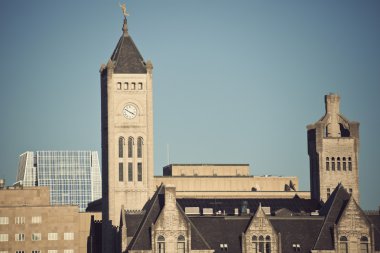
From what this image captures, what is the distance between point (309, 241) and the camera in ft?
603

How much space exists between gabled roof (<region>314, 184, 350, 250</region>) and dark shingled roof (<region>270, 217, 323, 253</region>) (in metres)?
0.85

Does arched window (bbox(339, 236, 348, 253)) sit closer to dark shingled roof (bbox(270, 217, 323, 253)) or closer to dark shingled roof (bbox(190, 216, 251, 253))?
dark shingled roof (bbox(270, 217, 323, 253))

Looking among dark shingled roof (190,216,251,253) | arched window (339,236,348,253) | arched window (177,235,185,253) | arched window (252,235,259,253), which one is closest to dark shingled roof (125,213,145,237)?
dark shingled roof (190,216,251,253)

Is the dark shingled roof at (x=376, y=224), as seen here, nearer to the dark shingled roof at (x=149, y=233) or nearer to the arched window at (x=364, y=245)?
the arched window at (x=364, y=245)

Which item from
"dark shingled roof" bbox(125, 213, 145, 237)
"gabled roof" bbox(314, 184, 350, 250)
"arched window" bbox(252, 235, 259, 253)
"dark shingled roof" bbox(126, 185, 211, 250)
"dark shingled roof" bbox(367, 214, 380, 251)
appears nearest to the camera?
"dark shingled roof" bbox(126, 185, 211, 250)

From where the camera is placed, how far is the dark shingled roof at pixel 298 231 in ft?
601

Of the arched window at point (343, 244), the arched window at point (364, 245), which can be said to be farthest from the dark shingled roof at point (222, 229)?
the arched window at point (364, 245)

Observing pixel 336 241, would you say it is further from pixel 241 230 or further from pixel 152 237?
pixel 152 237

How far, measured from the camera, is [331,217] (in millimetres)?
185625

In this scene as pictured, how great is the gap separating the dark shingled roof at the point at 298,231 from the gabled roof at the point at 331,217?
0.85 metres

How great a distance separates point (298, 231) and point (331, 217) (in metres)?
5.07

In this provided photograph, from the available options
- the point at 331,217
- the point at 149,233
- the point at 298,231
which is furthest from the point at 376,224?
the point at 149,233

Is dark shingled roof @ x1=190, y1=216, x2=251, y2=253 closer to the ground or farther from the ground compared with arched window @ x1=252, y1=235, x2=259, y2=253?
farther from the ground

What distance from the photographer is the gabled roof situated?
183 metres
